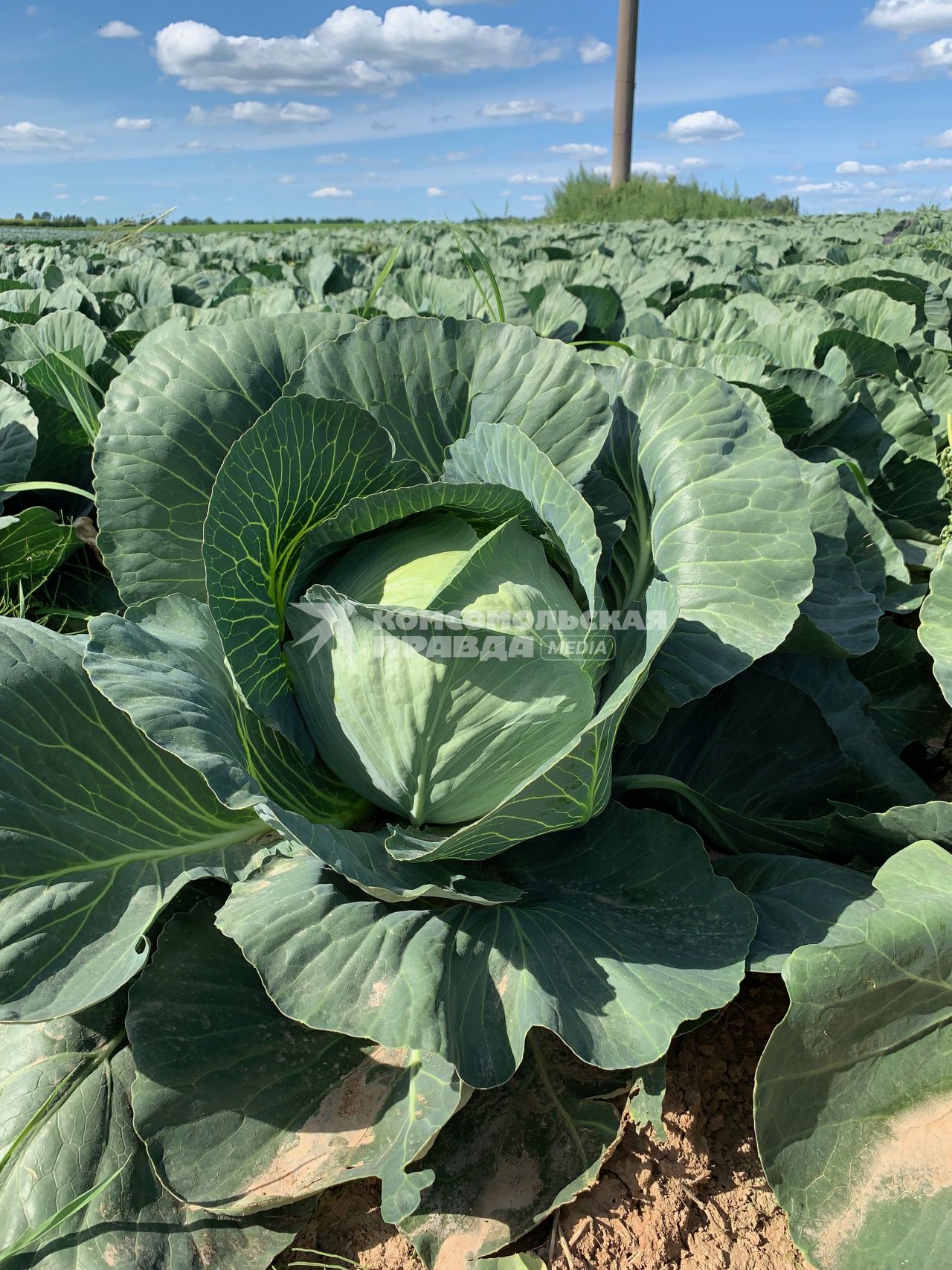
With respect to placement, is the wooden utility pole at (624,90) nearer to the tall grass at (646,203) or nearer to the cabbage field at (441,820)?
the tall grass at (646,203)

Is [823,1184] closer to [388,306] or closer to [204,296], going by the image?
[388,306]

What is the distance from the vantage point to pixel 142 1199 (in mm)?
1428

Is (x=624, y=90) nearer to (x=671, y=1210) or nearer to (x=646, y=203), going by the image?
(x=646, y=203)

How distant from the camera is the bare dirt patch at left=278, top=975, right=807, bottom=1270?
4.59ft

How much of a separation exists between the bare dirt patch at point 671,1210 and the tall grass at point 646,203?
28.1 meters

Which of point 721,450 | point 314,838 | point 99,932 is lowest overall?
point 99,932

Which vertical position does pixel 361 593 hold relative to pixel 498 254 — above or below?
below

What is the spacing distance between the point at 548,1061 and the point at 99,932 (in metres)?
0.78

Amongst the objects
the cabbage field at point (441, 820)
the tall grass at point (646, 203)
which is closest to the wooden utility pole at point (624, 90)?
the tall grass at point (646, 203)

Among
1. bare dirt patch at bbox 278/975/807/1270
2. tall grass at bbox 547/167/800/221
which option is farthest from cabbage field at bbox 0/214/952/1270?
tall grass at bbox 547/167/800/221

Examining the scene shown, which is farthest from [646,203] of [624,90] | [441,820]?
[441,820]

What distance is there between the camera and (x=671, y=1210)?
4.71 ft

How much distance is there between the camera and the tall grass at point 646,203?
1097 inches

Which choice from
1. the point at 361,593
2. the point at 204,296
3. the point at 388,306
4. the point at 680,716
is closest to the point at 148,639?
the point at 361,593
